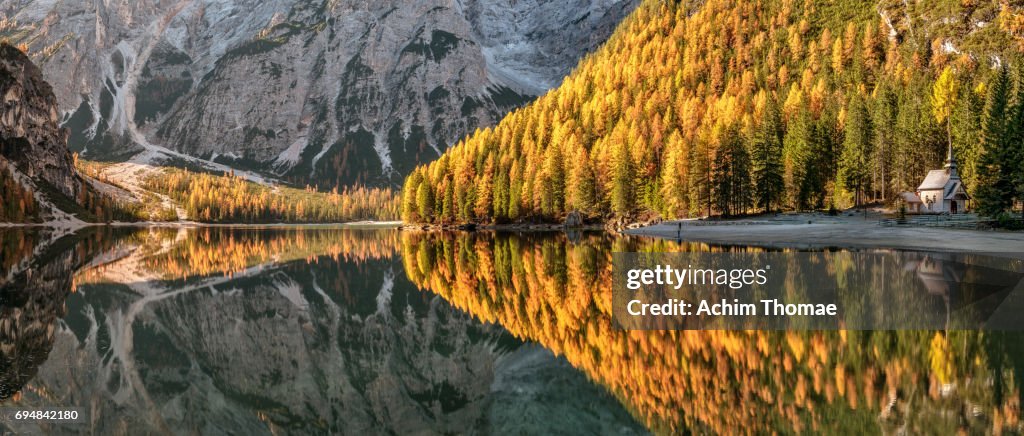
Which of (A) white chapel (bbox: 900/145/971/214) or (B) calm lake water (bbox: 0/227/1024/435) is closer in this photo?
(B) calm lake water (bbox: 0/227/1024/435)

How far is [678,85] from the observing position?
147625 mm

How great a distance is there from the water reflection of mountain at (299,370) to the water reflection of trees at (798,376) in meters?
Answer: 1.09

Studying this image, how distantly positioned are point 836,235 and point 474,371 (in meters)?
52.6

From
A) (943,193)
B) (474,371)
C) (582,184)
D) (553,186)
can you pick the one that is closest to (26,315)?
(474,371)

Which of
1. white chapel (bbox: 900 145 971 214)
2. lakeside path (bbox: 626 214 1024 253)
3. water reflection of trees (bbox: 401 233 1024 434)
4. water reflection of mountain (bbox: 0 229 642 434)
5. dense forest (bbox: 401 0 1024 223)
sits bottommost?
water reflection of mountain (bbox: 0 229 642 434)

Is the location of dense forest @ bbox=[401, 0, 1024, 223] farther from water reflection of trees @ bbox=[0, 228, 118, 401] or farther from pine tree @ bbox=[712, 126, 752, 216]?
water reflection of trees @ bbox=[0, 228, 118, 401]

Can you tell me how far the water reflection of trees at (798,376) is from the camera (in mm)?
12562

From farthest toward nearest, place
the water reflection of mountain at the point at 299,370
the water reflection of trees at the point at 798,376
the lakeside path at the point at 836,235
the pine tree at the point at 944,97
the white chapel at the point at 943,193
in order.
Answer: the pine tree at the point at 944,97 < the white chapel at the point at 943,193 < the lakeside path at the point at 836,235 < the water reflection of mountain at the point at 299,370 < the water reflection of trees at the point at 798,376

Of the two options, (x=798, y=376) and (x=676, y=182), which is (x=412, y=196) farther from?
(x=798, y=376)

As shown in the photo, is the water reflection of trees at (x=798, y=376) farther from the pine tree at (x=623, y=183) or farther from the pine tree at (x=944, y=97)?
the pine tree at (x=944, y=97)

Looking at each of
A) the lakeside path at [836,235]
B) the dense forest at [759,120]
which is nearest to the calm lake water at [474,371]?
the lakeside path at [836,235]

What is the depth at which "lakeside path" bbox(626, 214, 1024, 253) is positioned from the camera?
47.9 metres

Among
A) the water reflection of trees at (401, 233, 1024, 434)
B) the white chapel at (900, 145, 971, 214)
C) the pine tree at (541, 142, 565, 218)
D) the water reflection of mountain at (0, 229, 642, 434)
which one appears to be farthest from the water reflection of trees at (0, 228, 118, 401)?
the white chapel at (900, 145, 971, 214)

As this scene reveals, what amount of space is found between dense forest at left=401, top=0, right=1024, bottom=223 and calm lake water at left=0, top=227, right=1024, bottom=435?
52.5 metres
